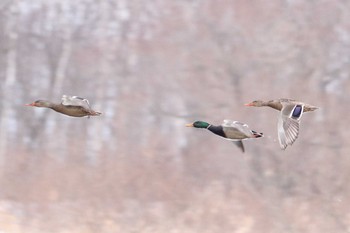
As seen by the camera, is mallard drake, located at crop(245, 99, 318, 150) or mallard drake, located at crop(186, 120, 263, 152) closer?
mallard drake, located at crop(245, 99, 318, 150)

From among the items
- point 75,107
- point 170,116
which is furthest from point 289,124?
point 170,116

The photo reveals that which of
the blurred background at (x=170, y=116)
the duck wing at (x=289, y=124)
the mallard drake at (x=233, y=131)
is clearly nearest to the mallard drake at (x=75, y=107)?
the mallard drake at (x=233, y=131)

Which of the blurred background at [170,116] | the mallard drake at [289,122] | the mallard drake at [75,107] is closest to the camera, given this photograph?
the mallard drake at [289,122]

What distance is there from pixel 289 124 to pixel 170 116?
727 cm

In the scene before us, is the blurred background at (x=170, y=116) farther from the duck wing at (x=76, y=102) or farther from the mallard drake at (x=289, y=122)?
the mallard drake at (x=289, y=122)

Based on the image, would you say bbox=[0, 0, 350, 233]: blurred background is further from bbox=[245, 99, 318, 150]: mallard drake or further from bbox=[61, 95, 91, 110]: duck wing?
bbox=[245, 99, 318, 150]: mallard drake

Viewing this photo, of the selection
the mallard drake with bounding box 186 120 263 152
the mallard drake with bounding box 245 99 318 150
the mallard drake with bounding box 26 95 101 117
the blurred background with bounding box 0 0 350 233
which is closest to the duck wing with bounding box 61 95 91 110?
the mallard drake with bounding box 26 95 101 117

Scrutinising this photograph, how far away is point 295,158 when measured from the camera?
1357 centimetres

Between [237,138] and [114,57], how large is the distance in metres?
7.47

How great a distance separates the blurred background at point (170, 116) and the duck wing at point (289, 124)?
248 inches

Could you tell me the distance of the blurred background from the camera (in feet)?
42.6

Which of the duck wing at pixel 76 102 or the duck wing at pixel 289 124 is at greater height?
the duck wing at pixel 76 102

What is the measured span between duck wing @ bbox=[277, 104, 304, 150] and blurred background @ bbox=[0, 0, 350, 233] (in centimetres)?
631

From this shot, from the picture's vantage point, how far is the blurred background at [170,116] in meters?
13.0
